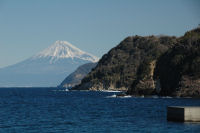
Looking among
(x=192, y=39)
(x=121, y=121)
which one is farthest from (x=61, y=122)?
(x=192, y=39)

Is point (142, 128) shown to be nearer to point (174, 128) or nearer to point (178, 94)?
point (174, 128)

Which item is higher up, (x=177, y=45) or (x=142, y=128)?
(x=177, y=45)

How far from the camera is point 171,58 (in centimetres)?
17550

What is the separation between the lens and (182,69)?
164m

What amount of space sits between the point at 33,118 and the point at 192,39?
101654mm

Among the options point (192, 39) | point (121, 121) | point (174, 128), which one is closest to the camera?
point (174, 128)

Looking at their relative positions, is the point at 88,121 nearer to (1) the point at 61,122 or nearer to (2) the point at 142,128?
(1) the point at 61,122

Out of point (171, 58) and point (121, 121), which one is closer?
point (121, 121)

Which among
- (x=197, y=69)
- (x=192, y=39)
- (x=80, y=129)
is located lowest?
(x=80, y=129)

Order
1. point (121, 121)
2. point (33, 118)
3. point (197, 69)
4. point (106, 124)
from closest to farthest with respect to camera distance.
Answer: point (106, 124) < point (121, 121) < point (33, 118) < point (197, 69)

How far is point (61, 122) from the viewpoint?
7388 cm

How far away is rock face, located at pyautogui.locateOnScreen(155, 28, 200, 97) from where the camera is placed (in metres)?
156

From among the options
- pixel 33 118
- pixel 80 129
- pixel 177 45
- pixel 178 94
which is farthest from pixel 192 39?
pixel 80 129

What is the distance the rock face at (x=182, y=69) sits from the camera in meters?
156
